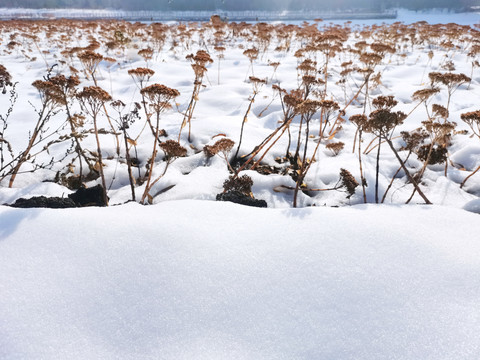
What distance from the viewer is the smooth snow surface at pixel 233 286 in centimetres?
108

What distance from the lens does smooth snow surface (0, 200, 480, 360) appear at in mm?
1076

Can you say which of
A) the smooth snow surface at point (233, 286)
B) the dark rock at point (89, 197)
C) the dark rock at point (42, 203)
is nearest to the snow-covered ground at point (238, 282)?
the smooth snow surface at point (233, 286)

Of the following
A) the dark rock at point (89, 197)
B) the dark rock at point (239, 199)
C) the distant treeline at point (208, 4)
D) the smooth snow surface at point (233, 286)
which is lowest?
the dark rock at point (89, 197)

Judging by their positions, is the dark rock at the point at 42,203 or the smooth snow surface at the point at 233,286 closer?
the smooth snow surface at the point at 233,286

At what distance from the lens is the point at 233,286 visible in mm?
1304

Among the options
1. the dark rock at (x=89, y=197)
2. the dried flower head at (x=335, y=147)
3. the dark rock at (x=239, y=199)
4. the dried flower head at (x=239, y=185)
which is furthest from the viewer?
the dried flower head at (x=335, y=147)

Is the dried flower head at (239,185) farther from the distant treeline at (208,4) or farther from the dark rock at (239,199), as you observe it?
the distant treeline at (208,4)

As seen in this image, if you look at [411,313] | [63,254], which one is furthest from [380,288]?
[63,254]

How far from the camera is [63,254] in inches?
55.9

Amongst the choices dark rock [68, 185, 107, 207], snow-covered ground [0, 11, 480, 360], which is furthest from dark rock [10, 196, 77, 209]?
snow-covered ground [0, 11, 480, 360]

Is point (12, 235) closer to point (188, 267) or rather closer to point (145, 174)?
point (188, 267)

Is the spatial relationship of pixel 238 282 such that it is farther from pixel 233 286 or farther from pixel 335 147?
pixel 335 147

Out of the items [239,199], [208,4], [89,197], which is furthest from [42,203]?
[208,4]

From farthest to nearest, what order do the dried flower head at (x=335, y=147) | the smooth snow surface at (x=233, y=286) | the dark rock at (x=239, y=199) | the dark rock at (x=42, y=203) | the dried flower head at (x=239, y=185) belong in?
the dried flower head at (x=335, y=147) → the dried flower head at (x=239, y=185) → the dark rock at (x=239, y=199) → the dark rock at (x=42, y=203) → the smooth snow surface at (x=233, y=286)
